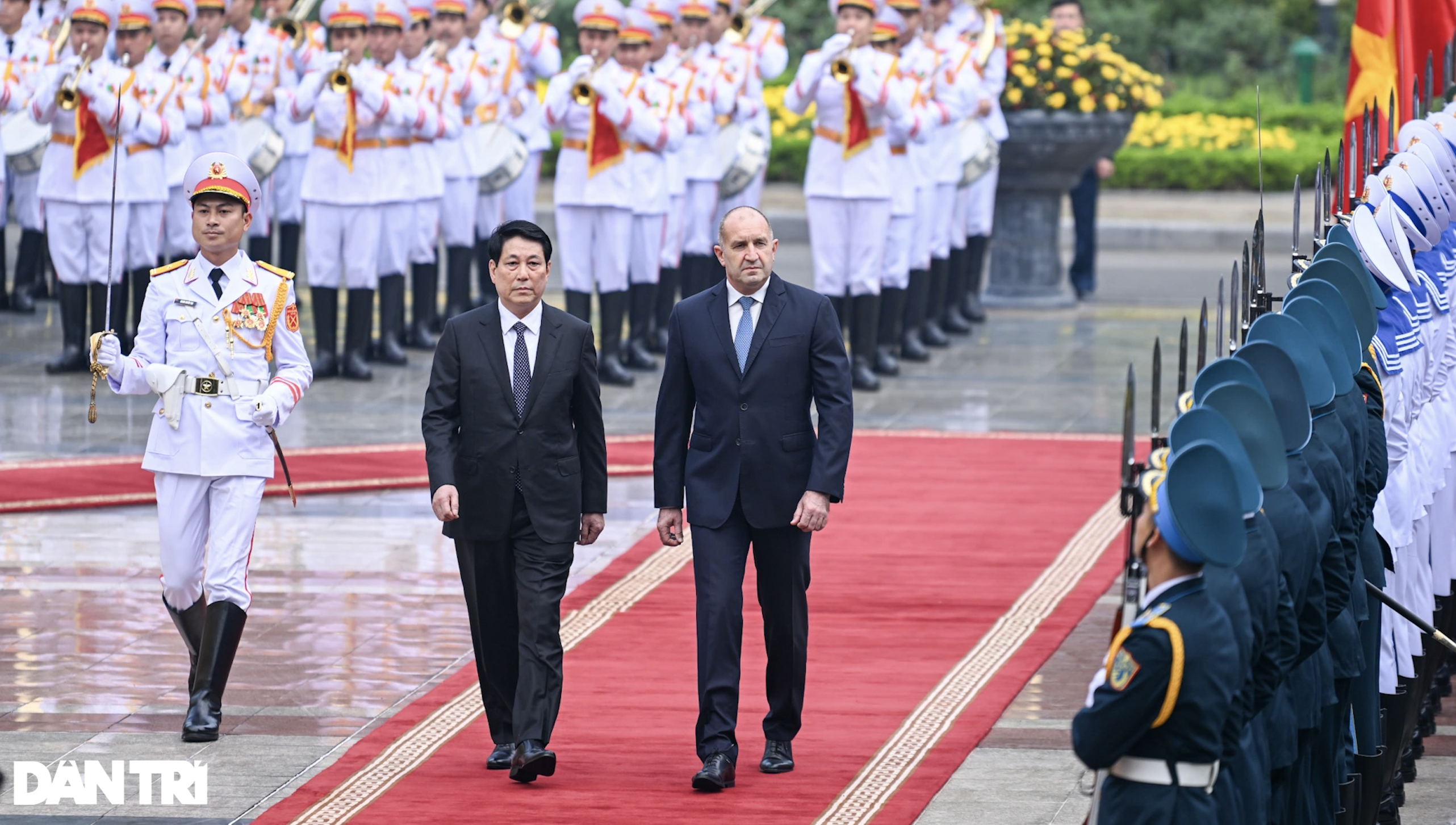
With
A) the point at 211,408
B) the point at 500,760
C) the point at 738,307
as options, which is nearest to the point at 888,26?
the point at 738,307

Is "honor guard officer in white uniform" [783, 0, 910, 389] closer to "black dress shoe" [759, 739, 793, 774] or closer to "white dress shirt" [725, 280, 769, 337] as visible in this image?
"white dress shirt" [725, 280, 769, 337]

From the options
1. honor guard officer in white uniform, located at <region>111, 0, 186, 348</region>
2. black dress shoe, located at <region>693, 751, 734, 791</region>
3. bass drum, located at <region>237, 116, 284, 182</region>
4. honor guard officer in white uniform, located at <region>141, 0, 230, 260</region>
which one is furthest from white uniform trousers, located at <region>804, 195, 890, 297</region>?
black dress shoe, located at <region>693, 751, 734, 791</region>

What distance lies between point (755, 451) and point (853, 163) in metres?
7.39

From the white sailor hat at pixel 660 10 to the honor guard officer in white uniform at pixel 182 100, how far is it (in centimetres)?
255

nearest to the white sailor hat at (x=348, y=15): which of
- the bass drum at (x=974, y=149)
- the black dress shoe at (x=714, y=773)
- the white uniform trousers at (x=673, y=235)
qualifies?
the white uniform trousers at (x=673, y=235)

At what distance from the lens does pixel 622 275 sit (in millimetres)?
14031

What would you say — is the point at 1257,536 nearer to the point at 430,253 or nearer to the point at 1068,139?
the point at 430,253

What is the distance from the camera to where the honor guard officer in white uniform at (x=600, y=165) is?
535 inches

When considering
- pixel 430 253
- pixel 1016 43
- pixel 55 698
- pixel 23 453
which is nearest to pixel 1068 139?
pixel 1016 43

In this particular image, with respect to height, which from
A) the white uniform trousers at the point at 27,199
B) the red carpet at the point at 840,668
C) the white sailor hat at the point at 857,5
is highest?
the white sailor hat at the point at 857,5

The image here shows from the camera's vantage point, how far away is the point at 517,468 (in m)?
6.55

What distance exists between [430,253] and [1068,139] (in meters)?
4.69

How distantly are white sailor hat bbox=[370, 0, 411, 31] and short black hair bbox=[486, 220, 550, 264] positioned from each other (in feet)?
23.2

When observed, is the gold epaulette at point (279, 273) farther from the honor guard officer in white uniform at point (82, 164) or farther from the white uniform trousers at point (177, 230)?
the white uniform trousers at point (177, 230)
